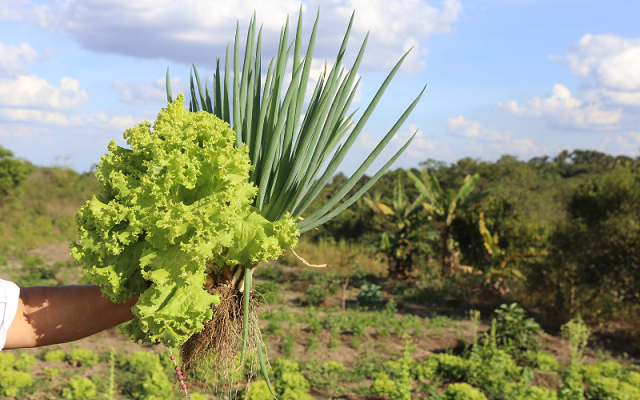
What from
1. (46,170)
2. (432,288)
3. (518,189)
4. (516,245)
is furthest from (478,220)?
(46,170)

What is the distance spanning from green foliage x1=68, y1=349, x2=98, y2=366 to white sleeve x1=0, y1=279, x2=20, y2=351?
4.64 metres

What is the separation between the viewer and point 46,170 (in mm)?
23375

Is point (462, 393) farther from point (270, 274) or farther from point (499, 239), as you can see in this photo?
point (270, 274)

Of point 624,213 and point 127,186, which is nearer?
point 127,186

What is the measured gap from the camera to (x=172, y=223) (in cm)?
129

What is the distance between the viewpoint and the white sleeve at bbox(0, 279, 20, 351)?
1.68 m

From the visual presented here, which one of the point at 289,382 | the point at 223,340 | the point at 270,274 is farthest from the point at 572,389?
the point at 270,274

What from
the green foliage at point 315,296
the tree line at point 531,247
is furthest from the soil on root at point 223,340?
the tree line at point 531,247

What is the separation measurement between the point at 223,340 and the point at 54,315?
69 centimetres

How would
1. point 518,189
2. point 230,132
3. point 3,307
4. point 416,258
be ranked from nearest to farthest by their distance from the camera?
1. point 230,132
2. point 3,307
3. point 416,258
4. point 518,189

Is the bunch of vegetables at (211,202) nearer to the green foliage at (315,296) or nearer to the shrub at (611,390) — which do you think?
the shrub at (611,390)

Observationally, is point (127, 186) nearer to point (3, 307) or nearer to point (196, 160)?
point (196, 160)

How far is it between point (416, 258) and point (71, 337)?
38.0ft

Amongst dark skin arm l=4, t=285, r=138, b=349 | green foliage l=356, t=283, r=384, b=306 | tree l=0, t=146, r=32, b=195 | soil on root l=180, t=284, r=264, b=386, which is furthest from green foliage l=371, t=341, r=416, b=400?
tree l=0, t=146, r=32, b=195
